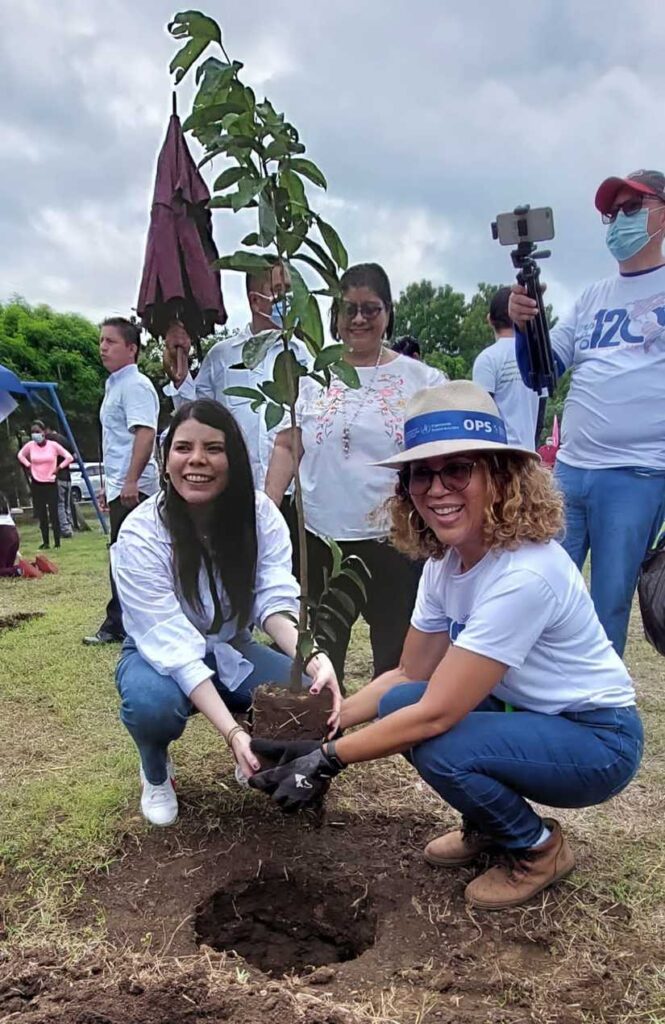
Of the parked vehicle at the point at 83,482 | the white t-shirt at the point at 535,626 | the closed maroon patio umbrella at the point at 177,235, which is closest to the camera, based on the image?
the white t-shirt at the point at 535,626

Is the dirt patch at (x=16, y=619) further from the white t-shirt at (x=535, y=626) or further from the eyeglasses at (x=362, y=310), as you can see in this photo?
the white t-shirt at (x=535, y=626)

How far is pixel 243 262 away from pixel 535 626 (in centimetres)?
107

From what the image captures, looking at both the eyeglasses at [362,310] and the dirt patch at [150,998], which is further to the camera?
the eyeglasses at [362,310]

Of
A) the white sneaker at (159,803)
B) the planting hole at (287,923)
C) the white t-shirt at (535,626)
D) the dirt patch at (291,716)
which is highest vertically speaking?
the white t-shirt at (535,626)

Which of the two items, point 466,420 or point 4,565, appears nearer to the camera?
point 466,420

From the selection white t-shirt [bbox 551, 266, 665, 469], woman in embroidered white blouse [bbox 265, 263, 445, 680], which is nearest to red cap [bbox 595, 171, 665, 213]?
white t-shirt [bbox 551, 266, 665, 469]

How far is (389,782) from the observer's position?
2688 millimetres

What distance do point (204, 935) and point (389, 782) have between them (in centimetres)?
88

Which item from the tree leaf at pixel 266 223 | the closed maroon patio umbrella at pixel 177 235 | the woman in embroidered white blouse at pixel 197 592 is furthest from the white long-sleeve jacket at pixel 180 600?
the closed maroon patio umbrella at pixel 177 235

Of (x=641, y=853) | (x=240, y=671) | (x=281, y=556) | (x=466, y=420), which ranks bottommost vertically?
(x=641, y=853)

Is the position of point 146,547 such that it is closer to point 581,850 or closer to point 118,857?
point 118,857

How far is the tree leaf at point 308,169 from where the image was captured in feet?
6.52

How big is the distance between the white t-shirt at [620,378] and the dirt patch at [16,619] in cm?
378

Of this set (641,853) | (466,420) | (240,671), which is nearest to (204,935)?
(240,671)
